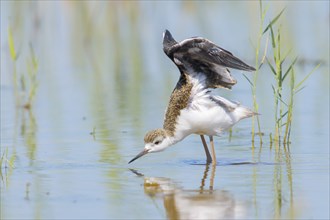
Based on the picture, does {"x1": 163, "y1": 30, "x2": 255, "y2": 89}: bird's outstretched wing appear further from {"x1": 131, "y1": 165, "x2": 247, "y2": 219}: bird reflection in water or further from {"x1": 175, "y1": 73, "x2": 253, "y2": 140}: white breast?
{"x1": 131, "y1": 165, "x2": 247, "y2": 219}: bird reflection in water

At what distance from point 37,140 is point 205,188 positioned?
301 cm

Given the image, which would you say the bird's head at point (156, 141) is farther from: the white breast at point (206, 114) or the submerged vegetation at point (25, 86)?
the submerged vegetation at point (25, 86)

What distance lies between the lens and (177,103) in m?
9.60

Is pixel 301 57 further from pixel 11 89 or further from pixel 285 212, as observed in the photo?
pixel 285 212

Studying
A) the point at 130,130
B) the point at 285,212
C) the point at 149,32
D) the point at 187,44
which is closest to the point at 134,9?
the point at 149,32

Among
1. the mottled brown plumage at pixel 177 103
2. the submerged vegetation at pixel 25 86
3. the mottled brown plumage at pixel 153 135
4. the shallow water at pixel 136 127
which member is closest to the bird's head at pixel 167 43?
the mottled brown plumage at pixel 177 103

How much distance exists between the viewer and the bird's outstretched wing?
9078mm

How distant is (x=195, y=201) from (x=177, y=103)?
213cm

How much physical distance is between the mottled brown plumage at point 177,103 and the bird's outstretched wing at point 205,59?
6.1 inches

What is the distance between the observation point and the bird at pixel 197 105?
934 cm

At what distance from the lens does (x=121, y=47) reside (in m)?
16.8

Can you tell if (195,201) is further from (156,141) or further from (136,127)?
(136,127)

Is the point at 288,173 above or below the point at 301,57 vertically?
below

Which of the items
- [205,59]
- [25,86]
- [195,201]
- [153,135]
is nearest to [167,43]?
[205,59]
